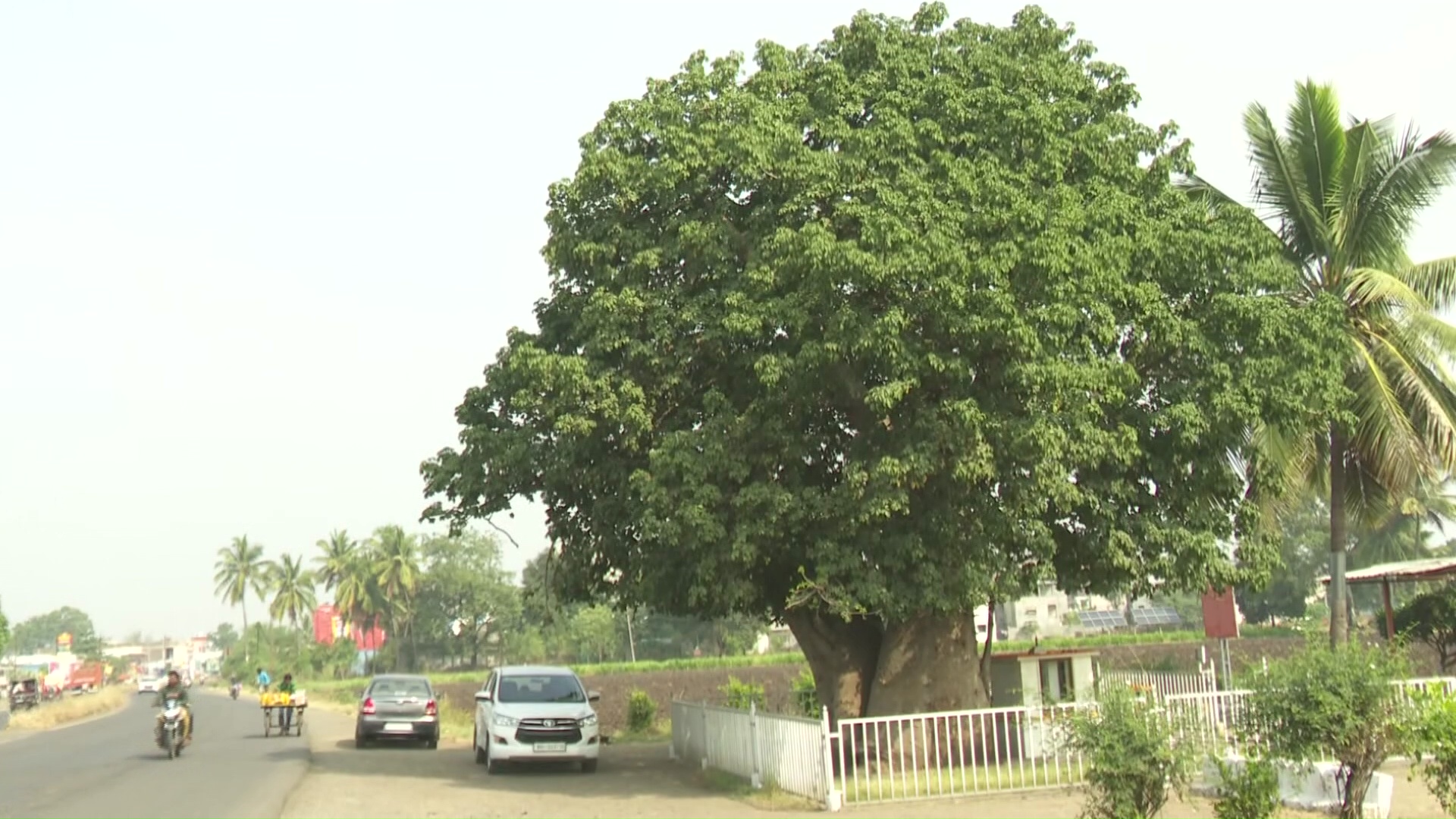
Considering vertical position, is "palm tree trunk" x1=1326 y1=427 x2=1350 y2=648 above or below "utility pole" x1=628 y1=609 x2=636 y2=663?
above

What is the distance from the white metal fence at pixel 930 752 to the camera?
15.0 metres

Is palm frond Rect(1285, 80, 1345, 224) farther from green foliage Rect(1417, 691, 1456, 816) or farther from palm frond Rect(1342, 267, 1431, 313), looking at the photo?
green foliage Rect(1417, 691, 1456, 816)

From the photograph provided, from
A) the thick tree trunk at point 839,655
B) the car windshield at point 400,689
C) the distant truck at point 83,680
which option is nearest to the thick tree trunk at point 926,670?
the thick tree trunk at point 839,655

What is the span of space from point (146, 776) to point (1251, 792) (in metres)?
17.1

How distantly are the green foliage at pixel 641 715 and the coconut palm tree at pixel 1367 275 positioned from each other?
14708 mm

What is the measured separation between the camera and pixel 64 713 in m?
52.9

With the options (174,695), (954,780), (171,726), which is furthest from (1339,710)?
(171,726)

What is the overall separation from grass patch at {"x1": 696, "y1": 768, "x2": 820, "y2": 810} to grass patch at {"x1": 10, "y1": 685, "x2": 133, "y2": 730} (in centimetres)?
3604

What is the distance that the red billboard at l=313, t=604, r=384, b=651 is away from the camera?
121375 mm

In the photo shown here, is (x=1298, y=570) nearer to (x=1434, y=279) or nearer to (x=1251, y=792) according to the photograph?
(x=1434, y=279)

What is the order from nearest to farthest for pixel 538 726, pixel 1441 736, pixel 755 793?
1. pixel 1441 736
2. pixel 755 793
3. pixel 538 726

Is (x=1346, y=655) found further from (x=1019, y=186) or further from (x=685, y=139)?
(x=685, y=139)

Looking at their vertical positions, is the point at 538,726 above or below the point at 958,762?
above

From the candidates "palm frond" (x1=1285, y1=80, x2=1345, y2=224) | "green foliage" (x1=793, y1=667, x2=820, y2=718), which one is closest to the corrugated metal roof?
"palm frond" (x1=1285, y1=80, x2=1345, y2=224)
